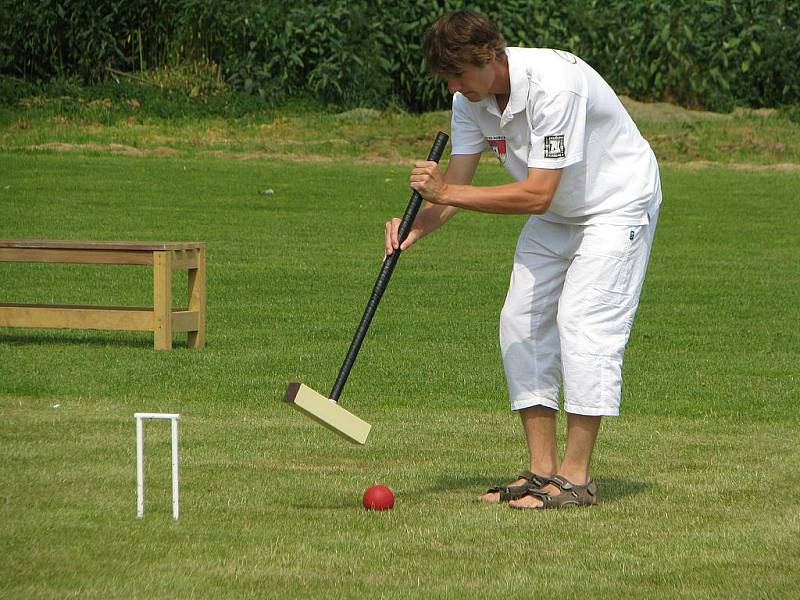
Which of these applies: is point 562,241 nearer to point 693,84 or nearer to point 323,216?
point 323,216

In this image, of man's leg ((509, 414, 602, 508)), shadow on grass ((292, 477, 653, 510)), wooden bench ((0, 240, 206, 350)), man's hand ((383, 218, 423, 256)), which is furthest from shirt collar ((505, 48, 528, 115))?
wooden bench ((0, 240, 206, 350))

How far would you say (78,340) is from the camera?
11.5 m

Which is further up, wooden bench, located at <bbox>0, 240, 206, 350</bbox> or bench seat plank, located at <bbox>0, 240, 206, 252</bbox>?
bench seat plank, located at <bbox>0, 240, 206, 252</bbox>

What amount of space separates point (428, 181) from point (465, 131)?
2.03 ft

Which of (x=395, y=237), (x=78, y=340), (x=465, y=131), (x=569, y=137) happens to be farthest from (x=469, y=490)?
(x=78, y=340)

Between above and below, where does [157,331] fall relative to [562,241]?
below

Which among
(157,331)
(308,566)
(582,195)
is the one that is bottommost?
(157,331)

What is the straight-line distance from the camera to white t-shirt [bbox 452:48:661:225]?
5.88m

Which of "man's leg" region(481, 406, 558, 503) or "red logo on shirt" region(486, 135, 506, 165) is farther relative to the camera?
"man's leg" region(481, 406, 558, 503)

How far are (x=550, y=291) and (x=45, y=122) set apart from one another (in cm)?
2193

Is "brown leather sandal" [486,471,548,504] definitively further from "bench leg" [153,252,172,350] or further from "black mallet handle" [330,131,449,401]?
"bench leg" [153,252,172,350]

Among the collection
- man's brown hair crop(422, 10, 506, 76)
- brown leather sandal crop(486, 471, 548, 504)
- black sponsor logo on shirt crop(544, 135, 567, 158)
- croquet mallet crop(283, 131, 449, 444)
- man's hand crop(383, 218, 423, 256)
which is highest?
man's brown hair crop(422, 10, 506, 76)

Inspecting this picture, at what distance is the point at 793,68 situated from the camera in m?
30.8

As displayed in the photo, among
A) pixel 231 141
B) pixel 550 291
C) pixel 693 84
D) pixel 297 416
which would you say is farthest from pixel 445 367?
pixel 693 84
